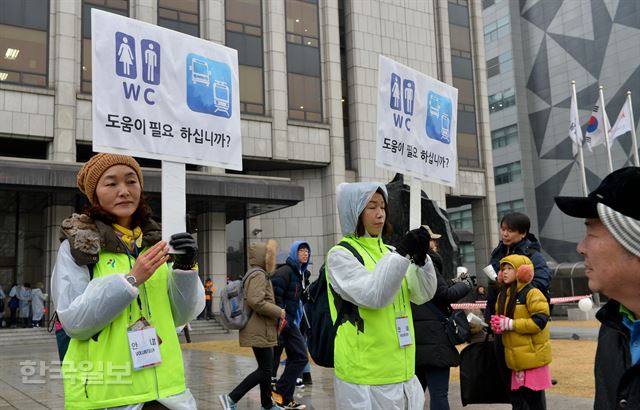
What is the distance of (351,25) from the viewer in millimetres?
32250

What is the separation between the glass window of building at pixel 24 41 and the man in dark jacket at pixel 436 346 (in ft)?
75.9

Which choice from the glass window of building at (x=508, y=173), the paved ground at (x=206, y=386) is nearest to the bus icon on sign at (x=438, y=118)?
the paved ground at (x=206, y=386)

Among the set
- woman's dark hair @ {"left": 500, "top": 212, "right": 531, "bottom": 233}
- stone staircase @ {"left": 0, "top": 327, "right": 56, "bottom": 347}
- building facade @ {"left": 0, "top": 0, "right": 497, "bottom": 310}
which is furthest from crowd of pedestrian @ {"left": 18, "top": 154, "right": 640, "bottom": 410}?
stone staircase @ {"left": 0, "top": 327, "right": 56, "bottom": 347}

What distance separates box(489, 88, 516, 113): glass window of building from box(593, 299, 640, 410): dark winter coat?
5945cm

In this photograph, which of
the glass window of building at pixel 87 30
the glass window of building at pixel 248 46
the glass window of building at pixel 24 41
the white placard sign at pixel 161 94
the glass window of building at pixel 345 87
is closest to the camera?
the white placard sign at pixel 161 94

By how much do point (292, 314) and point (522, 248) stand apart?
3.54 m

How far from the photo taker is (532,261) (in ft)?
18.6

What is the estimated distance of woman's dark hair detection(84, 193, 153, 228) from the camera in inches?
112

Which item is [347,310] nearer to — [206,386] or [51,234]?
[206,386]

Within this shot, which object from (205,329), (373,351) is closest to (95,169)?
(373,351)

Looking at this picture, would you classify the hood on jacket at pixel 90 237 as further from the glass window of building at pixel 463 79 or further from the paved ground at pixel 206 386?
the glass window of building at pixel 463 79

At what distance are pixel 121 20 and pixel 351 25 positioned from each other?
99.6 feet

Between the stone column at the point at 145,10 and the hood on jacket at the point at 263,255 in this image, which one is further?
the stone column at the point at 145,10

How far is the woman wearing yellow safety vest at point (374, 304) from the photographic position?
11.2 ft
